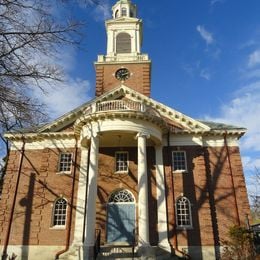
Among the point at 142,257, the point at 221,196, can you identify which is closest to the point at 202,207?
the point at 221,196

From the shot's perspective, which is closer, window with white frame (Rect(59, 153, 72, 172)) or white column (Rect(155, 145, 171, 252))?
white column (Rect(155, 145, 171, 252))

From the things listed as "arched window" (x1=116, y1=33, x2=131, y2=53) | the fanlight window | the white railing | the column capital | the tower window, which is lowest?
the fanlight window

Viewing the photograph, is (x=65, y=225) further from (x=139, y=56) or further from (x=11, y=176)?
(x=139, y=56)

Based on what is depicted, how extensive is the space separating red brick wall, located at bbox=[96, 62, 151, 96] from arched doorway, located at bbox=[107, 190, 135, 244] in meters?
10.0

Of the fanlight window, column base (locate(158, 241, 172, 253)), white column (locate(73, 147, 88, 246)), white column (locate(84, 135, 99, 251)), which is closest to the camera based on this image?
white column (locate(84, 135, 99, 251))

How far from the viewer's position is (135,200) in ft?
64.2

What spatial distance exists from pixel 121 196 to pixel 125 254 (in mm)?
4477

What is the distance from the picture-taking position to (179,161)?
67.2ft

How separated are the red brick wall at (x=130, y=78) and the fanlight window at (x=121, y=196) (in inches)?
383

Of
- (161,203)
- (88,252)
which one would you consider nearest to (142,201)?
(161,203)

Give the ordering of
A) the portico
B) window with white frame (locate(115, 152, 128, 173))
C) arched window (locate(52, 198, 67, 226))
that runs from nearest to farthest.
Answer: the portico < arched window (locate(52, 198, 67, 226)) < window with white frame (locate(115, 152, 128, 173))

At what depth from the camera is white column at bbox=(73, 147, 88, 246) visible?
17766 millimetres

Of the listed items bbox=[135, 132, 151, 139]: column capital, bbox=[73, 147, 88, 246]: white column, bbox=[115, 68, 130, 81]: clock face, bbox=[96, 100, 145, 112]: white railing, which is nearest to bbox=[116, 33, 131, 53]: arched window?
bbox=[115, 68, 130, 81]: clock face

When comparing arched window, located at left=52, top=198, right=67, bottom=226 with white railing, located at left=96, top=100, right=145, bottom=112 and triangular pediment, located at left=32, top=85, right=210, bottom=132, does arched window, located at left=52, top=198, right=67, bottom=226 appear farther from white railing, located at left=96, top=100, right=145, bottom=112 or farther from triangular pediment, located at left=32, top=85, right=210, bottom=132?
white railing, located at left=96, top=100, right=145, bottom=112
